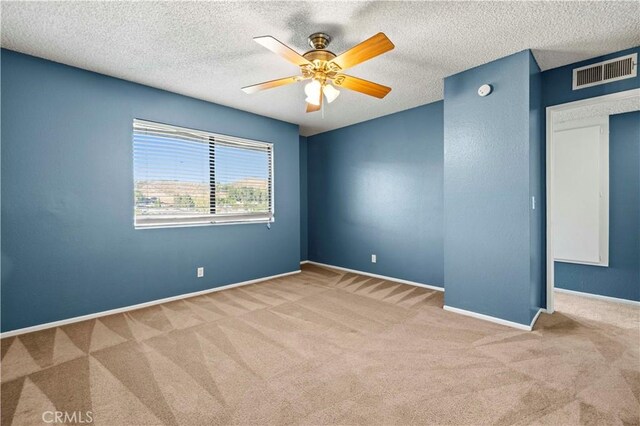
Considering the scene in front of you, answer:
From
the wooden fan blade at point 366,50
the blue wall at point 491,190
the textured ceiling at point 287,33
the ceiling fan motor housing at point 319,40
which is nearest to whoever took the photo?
the wooden fan blade at point 366,50

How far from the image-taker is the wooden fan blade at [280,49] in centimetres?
189

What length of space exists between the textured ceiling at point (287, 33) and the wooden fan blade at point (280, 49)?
30 centimetres

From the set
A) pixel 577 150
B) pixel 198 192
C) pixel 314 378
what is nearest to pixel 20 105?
pixel 198 192

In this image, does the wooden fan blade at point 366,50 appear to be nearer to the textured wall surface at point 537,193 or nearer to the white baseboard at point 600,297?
the textured wall surface at point 537,193

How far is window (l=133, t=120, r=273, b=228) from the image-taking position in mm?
3438

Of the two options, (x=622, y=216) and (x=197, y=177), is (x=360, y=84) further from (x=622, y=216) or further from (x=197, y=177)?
(x=622, y=216)

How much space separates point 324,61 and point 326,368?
235 centimetres

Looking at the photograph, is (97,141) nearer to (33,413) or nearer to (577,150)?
(33,413)

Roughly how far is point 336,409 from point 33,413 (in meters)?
1.76

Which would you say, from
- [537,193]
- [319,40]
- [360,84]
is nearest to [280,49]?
[319,40]

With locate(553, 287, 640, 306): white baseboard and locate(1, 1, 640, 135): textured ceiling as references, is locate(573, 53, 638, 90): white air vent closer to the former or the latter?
locate(1, 1, 640, 135): textured ceiling

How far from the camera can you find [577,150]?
381cm

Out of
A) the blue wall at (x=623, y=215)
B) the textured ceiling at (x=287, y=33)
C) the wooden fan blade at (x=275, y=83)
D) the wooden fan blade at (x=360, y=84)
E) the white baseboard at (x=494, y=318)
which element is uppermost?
the textured ceiling at (x=287, y=33)

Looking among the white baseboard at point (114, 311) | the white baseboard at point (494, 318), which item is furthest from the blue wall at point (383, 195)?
the white baseboard at point (114, 311)
